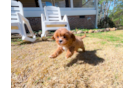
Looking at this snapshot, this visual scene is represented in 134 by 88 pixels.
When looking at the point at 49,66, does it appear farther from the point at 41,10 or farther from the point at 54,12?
the point at 41,10

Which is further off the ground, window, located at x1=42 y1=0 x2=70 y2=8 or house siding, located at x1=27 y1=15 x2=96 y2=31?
window, located at x1=42 y1=0 x2=70 y2=8

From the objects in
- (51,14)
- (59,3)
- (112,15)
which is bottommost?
(51,14)

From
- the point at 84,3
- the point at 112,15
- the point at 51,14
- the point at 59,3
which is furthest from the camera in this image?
the point at 112,15

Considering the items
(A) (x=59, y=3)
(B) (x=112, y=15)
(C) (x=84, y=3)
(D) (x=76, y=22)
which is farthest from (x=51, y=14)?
(B) (x=112, y=15)

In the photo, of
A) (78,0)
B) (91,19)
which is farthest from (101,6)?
(91,19)

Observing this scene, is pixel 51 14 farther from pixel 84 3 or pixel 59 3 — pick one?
pixel 84 3

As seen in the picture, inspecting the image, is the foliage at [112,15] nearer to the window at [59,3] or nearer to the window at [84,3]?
the window at [84,3]

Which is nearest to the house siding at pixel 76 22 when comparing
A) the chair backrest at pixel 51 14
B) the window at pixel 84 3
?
the window at pixel 84 3

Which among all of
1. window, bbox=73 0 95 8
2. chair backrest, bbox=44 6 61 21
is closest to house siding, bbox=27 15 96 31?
window, bbox=73 0 95 8

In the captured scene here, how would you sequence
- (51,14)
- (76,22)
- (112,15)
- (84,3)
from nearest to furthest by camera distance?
1. (51,14)
2. (76,22)
3. (84,3)
4. (112,15)

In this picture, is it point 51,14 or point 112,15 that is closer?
point 51,14

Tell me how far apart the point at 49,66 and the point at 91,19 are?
8.08 meters

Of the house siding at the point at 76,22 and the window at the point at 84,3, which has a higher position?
the window at the point at 84,3

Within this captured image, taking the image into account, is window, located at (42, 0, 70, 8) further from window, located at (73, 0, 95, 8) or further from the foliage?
the foliage
